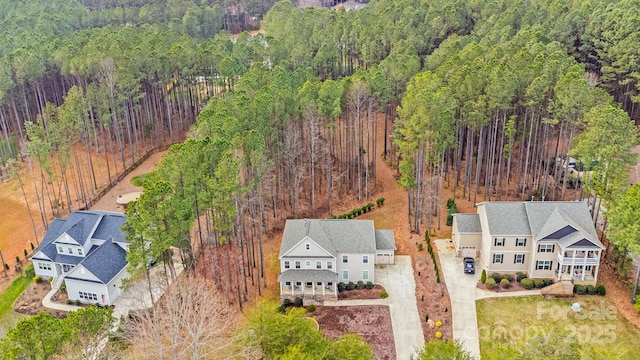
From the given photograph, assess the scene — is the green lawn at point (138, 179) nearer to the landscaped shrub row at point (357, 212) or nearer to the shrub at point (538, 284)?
the landscaped shrub row at point (357, 212)

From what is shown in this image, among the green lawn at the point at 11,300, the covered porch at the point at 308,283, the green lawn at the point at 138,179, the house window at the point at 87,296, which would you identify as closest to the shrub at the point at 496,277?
the covered porch at the point at 308,283

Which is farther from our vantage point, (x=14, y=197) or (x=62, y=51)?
(x=62, y=51)

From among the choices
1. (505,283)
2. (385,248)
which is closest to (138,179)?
(385,248)

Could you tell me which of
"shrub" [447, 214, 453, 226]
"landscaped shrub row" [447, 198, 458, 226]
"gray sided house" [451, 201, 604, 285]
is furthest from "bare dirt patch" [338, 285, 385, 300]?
"landscaped shrub row" [447, 198, 458, 226]

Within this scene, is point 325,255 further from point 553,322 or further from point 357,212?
point 553,322

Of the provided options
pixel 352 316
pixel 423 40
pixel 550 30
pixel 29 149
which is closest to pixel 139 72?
pixel 29 149

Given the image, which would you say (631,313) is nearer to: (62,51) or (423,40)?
(423,40)

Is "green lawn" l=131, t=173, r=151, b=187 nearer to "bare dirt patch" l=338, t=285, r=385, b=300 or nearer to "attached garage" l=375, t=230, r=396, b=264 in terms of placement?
"attached garage" l=375, t=230, r=396, b=264
